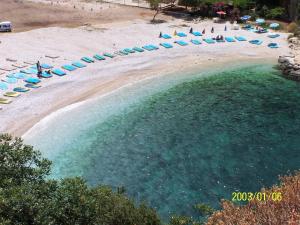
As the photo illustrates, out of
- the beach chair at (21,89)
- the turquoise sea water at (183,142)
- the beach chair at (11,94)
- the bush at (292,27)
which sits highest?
the bush at (292,27)

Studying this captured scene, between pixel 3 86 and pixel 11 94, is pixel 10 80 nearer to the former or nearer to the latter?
pixel 3 86

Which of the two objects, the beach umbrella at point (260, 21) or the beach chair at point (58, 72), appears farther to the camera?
the beach umbrella at point (260, 21)

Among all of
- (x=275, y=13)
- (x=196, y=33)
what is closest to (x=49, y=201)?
(x=196, y=33)

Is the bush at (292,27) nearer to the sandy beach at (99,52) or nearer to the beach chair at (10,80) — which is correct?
the sandy beach at (99,52)

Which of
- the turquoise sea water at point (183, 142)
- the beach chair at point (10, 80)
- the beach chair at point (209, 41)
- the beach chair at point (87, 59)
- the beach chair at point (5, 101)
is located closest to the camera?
the turquoise sea water at point (183, 142)

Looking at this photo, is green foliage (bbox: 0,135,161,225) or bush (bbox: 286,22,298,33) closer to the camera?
green foliage (bbox: 0,135,161,225)

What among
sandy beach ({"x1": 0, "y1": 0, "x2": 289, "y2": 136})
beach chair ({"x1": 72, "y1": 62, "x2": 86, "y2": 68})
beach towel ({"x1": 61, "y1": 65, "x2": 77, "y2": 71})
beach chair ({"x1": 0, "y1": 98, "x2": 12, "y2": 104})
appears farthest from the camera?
beach chair ({"x1": 72, "y1": 62, "x2": 86, "y2": 68})

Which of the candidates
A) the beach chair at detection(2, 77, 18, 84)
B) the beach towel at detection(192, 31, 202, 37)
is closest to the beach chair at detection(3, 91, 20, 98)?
the beach chair at detection(2, 77, 18, 84)

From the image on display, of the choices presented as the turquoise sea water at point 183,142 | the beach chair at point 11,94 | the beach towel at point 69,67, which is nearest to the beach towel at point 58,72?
the beach towel at point 69,67

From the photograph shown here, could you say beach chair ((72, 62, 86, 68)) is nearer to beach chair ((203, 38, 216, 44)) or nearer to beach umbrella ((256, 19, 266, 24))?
beach chair ((203, 38, 216, 44))
